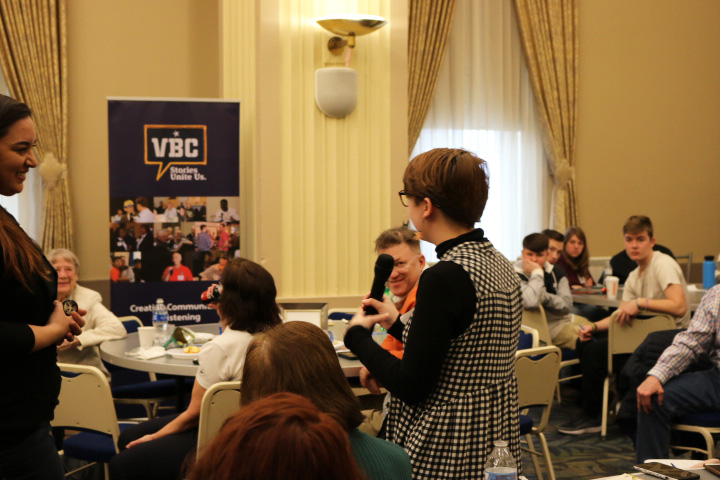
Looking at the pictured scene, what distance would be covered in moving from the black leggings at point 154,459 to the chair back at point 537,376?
1.41 m

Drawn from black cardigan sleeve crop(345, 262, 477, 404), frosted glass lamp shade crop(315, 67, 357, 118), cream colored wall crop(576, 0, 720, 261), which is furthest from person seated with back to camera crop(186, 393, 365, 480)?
cream colored wall crop(576, 0, 720, 261)

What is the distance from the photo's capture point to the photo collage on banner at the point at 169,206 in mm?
5238

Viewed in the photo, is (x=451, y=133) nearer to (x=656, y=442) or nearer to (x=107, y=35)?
(x=107, y=35)

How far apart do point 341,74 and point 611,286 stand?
2569 millimetres

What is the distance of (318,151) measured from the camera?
213 inches

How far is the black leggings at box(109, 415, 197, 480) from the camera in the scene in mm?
2752

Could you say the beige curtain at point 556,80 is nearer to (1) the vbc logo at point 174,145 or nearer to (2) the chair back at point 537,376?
(1) the vbc logo at point 174,145

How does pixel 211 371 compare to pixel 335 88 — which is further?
pixel 335 88

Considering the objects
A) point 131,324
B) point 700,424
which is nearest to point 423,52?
point 131,324

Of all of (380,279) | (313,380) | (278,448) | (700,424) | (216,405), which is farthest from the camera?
(700,424)

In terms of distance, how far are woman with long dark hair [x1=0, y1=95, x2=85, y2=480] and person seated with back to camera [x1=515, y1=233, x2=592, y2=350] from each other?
3.84m

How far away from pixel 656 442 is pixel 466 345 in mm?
2005

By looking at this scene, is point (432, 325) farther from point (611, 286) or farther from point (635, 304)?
point (611, 286)

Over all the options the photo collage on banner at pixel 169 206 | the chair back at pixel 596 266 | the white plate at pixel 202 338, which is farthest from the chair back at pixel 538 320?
the chair back at pixel 596 266
